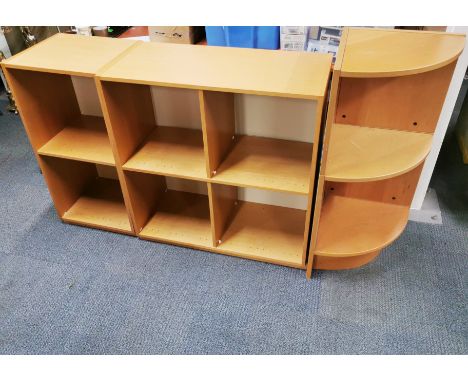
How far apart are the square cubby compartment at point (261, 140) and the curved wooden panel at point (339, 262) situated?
439 millimetres

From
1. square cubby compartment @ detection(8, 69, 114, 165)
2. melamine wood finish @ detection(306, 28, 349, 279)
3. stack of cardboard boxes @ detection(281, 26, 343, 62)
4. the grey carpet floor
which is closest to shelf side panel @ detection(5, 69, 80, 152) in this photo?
square cubby compartment @ detection(8, 69, 114, 165)

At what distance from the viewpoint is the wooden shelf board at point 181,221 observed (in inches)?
87.2

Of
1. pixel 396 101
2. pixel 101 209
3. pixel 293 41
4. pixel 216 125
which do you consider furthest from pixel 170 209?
pixel 396 101

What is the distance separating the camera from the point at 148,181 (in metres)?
2.28

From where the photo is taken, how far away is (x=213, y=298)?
6.40 feet

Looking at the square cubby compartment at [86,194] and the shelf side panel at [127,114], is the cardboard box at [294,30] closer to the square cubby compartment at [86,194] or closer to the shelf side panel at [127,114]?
the shelf side panel at [127,114]

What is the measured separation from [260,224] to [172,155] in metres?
0.62

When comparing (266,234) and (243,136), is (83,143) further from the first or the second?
(266,234)

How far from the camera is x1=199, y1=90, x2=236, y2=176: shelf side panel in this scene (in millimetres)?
1704

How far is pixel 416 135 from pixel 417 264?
691 millimetres

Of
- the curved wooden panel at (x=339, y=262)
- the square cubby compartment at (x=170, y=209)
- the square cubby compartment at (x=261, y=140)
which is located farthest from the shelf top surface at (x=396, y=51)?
the square cubby compartment at (x=170, y=209)

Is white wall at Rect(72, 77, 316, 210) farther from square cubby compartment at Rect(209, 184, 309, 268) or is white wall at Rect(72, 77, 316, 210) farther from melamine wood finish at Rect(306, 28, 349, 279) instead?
melamine wood finish at Rect(306, 28, 349, 279)

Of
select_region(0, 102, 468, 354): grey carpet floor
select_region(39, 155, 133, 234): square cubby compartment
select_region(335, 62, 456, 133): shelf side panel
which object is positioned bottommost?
select_region(0, 102, 468, 354): grey carpet floor
